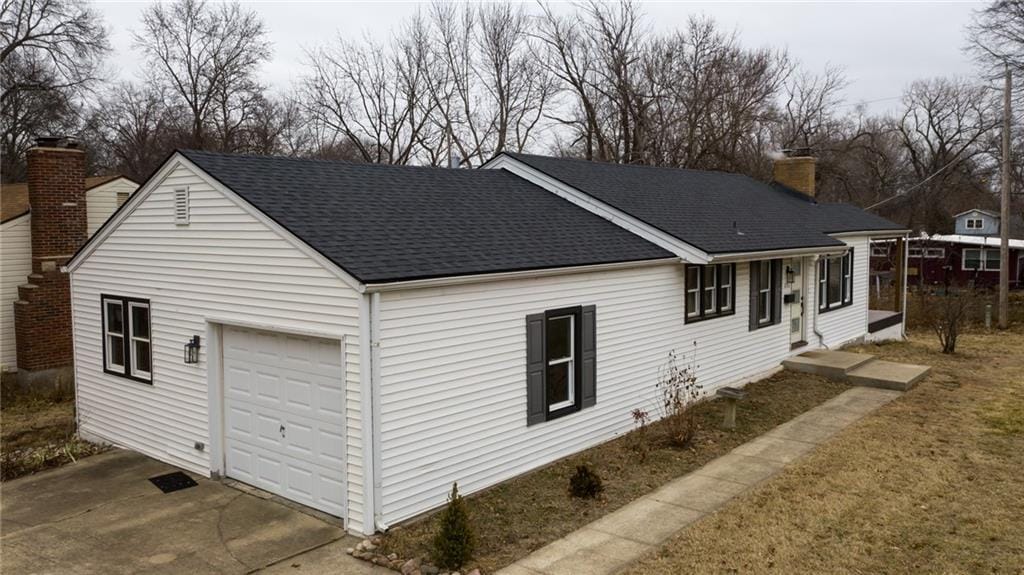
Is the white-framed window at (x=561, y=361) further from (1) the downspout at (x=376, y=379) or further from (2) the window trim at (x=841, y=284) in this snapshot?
(2) the window trim at (x=841, y=284)

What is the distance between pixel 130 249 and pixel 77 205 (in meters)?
6.42

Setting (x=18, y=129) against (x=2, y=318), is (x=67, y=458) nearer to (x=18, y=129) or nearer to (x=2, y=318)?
(x=2, y=318)

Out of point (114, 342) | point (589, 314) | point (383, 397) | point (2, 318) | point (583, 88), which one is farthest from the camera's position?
point (583, 88)

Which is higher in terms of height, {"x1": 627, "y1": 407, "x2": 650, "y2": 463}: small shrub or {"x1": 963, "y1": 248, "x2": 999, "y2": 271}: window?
{"x1": 963, "y1": 248, "x2": 999, "y2": 271}: window

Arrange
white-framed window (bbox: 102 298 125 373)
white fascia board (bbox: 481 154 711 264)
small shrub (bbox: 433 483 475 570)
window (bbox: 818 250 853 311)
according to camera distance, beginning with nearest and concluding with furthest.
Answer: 1. small shrub (bbox: 433 483 475 570)
2. white-framed window (bbox: 102 298 125 373)
3. white fascia board (bbox: 481 154 711 264)
4. window (bbox: 818 250 853 311)

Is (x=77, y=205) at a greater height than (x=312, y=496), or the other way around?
(x=77, y=205)

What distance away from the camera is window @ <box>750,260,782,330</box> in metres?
14.9

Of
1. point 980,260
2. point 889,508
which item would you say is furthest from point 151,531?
point 980,260

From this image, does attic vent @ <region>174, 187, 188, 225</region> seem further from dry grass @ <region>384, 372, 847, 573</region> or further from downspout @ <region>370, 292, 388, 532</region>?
dry grass @ <region>384, 372, 847, 573</region>

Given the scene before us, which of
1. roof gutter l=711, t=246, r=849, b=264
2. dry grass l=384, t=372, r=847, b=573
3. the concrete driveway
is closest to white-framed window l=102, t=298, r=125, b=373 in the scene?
the concrete driveway

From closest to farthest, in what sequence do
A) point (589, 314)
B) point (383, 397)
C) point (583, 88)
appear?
point (383, 397), point (589, 314), point (583, 88)

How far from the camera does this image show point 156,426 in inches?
430

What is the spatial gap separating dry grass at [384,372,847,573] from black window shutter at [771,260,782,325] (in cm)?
272

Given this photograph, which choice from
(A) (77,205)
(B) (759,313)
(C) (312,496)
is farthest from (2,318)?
(B) (759,313)
